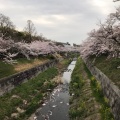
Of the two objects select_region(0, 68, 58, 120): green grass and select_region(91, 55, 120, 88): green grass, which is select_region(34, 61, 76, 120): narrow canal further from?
select_region(91, 55, 120, 88): green grass

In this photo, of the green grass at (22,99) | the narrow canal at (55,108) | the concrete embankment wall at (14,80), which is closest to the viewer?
the green grass at (22,99)

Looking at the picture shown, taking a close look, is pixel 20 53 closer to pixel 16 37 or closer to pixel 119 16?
pixel 16 37

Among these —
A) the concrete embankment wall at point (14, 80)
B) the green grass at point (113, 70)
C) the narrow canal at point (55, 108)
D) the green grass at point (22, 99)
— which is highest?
the green grass at point (113, 70)

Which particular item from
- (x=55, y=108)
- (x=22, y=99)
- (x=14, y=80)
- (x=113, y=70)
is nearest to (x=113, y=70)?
(x=113, y=70)

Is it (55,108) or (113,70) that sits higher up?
(113,70)

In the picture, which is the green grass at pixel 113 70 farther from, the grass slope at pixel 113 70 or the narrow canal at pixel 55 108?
the narrow canal at pixel 55 108

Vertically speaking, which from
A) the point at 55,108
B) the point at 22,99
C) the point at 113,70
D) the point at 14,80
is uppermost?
the point at 113,70

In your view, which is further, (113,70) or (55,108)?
(113,70)

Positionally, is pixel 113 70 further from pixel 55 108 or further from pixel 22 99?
pixel 22 99

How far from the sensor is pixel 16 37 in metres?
57.3

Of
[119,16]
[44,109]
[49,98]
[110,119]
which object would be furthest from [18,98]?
[119,16]

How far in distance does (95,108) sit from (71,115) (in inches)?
74.2

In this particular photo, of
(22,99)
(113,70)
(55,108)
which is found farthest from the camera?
(113,70)

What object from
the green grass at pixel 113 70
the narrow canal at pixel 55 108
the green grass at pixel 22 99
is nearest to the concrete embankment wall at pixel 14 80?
the green grass at pixel 22 99
